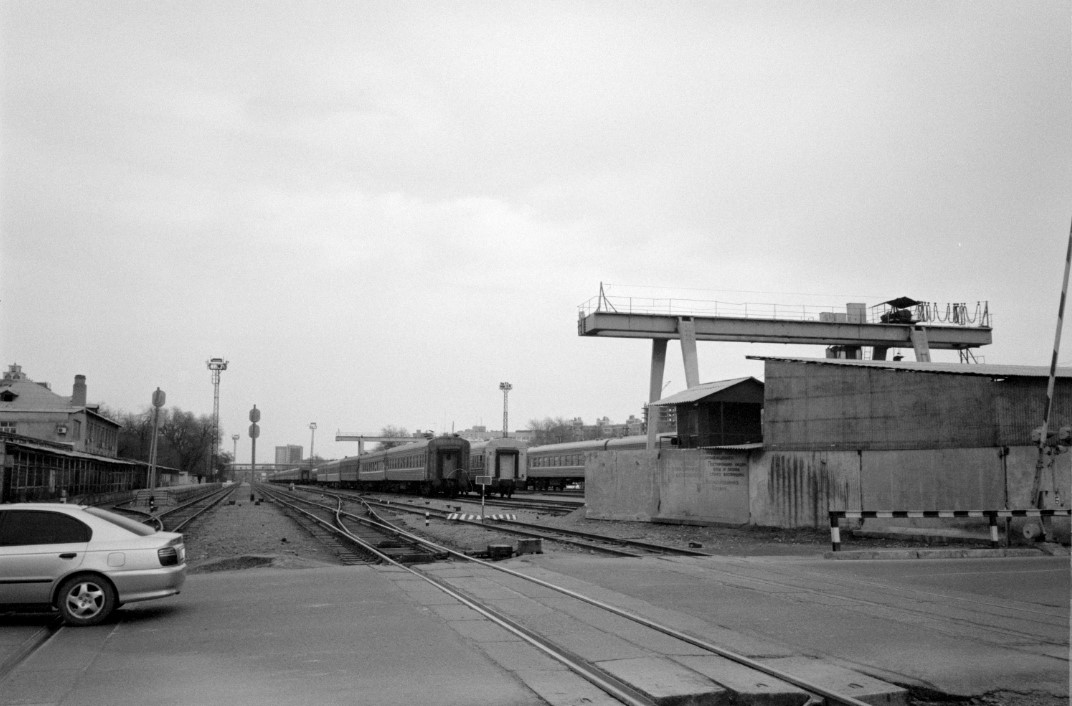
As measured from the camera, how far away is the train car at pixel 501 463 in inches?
1911

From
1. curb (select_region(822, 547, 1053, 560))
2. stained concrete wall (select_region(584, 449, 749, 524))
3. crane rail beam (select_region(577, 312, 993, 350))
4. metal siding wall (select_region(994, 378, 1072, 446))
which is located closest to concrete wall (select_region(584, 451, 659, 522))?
stained concrete wall (select_region(584, 449, 749, 524))

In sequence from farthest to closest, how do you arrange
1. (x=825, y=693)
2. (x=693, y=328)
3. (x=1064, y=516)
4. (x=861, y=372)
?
(x=693, y=328) → (x=861, y=372) → (x=1064, y=516) → (x=825, y=693)

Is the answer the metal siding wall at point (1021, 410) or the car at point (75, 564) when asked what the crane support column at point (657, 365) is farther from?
the car at point (75, 564)

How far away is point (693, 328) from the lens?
42562 millimetres

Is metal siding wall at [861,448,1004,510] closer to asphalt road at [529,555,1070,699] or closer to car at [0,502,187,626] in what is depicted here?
asphalt road at [529,555,1070,699]

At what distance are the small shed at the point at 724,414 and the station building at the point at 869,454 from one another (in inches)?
115

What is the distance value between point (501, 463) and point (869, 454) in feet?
100

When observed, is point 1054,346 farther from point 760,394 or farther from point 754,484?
point 760,394

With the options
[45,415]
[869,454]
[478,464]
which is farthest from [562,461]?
[45,415]

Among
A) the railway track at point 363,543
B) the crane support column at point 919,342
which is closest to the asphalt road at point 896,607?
the railway track at point 363,543

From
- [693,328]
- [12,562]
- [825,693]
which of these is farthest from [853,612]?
[693,328]

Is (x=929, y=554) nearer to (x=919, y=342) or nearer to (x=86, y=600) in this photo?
(x=86, y=600)

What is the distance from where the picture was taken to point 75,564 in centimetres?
878

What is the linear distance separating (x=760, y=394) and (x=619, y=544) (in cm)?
1188
